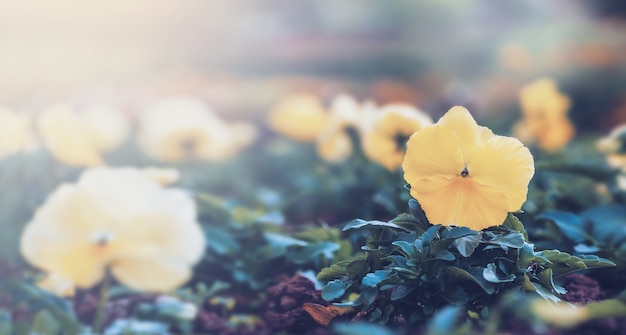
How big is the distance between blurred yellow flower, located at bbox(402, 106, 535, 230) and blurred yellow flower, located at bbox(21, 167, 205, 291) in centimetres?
38

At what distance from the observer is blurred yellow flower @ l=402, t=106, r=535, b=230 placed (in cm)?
67

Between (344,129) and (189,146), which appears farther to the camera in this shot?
(189,146)

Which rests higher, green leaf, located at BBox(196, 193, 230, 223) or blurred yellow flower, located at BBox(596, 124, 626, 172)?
blurred yellow flower, located at BBox(596, 124, 626, 172)

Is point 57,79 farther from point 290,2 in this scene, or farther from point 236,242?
point 236,242

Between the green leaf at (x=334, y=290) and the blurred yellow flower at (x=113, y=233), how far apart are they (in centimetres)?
29

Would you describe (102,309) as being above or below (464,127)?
below


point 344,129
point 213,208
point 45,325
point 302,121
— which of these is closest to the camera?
point 45,325

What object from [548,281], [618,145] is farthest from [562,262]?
[618,145]

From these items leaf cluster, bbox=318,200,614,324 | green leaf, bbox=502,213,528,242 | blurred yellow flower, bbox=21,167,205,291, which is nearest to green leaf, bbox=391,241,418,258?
leaf cluster, bbox=318,200,614,324

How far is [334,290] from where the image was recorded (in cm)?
69

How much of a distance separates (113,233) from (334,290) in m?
0.33

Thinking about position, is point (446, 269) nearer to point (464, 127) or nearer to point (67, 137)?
point (464, 127)

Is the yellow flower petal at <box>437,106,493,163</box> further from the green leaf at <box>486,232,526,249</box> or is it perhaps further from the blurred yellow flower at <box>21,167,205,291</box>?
the blurred yellow flower at <box>21,167,205,291</box>

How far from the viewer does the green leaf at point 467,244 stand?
2.05 ft
